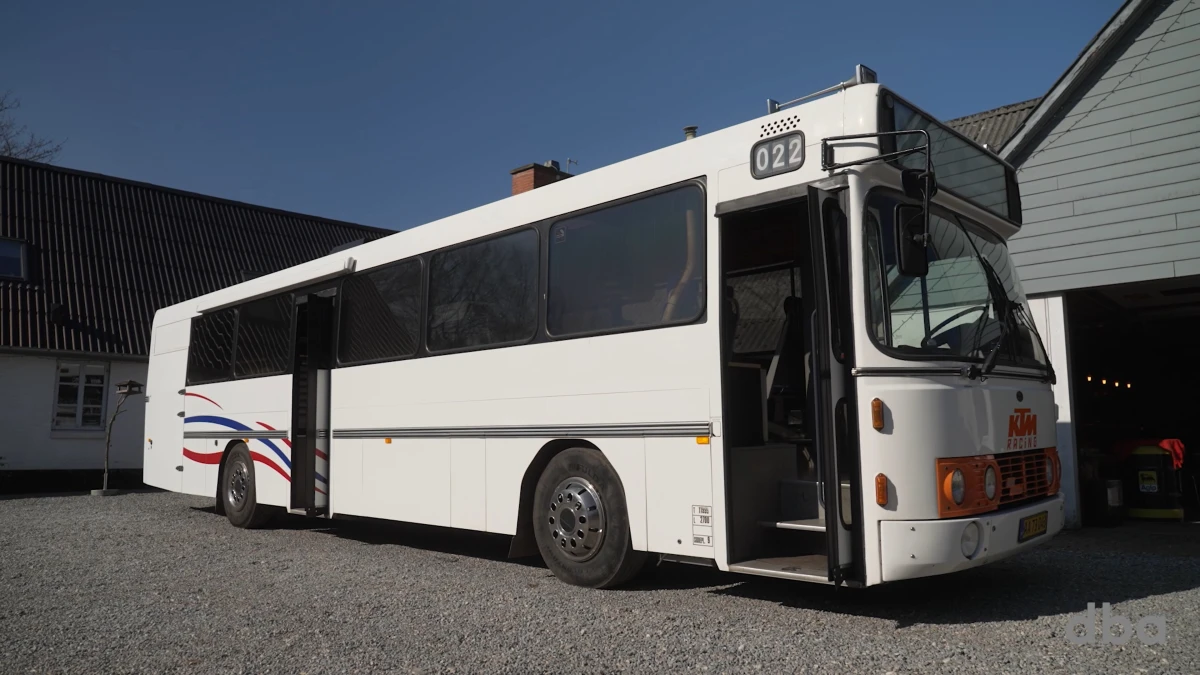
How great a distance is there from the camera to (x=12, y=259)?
20219 mm

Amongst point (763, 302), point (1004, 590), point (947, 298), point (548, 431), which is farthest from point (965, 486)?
point (548, 431)

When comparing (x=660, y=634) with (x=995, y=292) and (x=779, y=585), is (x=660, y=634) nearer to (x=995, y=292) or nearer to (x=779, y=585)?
(x=779, y=585)

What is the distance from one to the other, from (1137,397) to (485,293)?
14.7m

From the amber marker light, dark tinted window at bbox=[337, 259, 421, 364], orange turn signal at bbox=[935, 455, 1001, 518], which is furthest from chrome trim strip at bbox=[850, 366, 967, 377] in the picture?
dark tinted window at bbox=[337, 259, 421, 364]

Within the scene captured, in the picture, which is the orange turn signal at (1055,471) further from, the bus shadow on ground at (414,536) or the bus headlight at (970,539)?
the bus shadow on ground at (414,536)

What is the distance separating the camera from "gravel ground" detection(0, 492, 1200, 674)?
4.74 meters

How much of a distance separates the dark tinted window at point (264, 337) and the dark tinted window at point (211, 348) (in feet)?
1.12

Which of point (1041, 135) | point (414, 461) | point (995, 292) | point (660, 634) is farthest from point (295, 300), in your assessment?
point (1041, 135)

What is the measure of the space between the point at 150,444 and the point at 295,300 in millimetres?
5477

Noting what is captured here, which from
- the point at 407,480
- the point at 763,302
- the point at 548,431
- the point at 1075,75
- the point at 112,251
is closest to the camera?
the point at 548,431

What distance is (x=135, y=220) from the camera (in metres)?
23.5

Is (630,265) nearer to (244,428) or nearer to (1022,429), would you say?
(1022,429)

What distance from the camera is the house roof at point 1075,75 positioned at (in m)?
10.3

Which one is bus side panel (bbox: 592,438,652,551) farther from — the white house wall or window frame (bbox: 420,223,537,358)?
the white house wall
